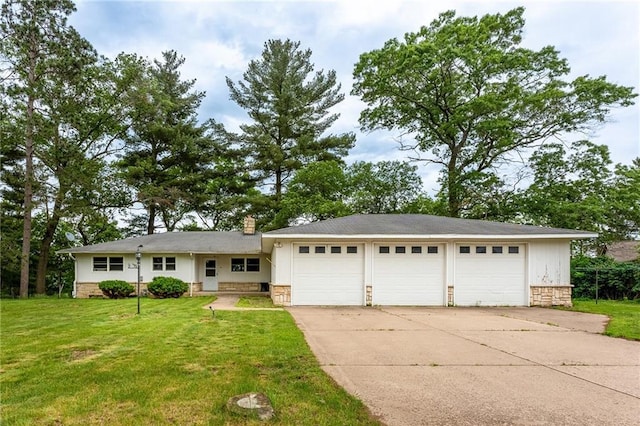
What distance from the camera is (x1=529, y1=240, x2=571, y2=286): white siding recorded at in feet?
42.5

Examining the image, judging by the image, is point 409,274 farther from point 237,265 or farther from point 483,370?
point 237,265

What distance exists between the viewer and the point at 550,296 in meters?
12.9

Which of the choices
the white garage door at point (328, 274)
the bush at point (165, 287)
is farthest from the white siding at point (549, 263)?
the bush at point (165, 287)

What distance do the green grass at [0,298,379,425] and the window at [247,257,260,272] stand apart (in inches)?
478

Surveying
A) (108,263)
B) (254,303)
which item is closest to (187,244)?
(108,263)

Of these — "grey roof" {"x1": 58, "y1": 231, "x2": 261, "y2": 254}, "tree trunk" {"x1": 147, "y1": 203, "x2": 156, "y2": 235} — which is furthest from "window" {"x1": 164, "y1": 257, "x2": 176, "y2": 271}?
"tree trunk" {"x1": 147, "y1": 203, "x2": 156, "y2": 235}

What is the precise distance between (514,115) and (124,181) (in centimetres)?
2438

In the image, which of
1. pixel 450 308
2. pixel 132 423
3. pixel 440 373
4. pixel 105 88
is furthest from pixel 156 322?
pixel 105 88

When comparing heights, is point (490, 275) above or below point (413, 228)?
below

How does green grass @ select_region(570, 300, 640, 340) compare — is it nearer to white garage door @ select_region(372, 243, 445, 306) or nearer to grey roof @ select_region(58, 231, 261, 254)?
white garage door @ select_region(372, 243, 445, 306)

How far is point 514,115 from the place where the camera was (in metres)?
22.7

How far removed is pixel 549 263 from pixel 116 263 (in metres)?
18.6

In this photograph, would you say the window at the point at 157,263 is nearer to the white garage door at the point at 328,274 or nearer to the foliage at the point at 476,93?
the white garage door at the point at 328,274

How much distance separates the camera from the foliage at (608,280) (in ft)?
51.8
